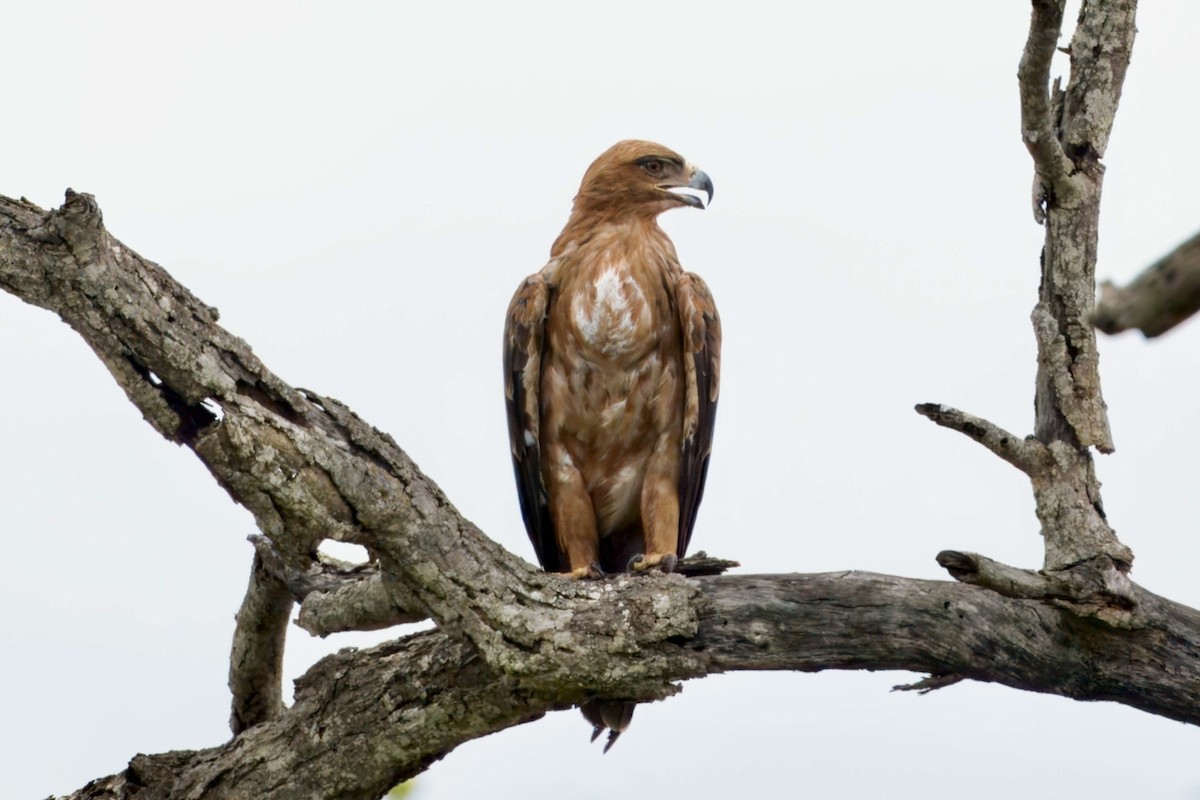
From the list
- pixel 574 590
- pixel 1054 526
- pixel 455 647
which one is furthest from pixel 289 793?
pixel 1054 526

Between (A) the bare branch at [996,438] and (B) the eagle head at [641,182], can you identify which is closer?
(A) the bare branch at [996,438]

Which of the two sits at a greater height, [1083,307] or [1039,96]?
[1039,96]

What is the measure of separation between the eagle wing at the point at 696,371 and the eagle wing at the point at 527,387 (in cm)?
58

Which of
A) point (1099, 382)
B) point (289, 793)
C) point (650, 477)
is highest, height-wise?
point (650, 477)

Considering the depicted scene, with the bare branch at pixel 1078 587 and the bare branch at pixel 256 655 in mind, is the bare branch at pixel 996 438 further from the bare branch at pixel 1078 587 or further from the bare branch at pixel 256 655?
the bare branch at pixel 256 655

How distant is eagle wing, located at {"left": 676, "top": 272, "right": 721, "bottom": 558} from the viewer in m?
5.71

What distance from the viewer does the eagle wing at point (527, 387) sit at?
5.79m

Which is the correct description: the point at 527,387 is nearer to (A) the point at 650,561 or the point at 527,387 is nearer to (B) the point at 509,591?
(A) the point at 650,561

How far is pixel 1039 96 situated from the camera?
431 centimetres

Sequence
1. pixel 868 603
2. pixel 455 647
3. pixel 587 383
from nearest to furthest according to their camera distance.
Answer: pixel 868 603 < pixel 455 647 < pixel 587 383

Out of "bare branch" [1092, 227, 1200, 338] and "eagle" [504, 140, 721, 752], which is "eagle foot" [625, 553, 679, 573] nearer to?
"eagle" [504, 140, 721, 752]

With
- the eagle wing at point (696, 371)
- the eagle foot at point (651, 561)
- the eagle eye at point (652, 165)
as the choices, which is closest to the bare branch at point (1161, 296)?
the eagle foot at point (651, 561)

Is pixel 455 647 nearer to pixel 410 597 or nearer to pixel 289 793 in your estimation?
pixel 410 597

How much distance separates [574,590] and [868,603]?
89 cm
